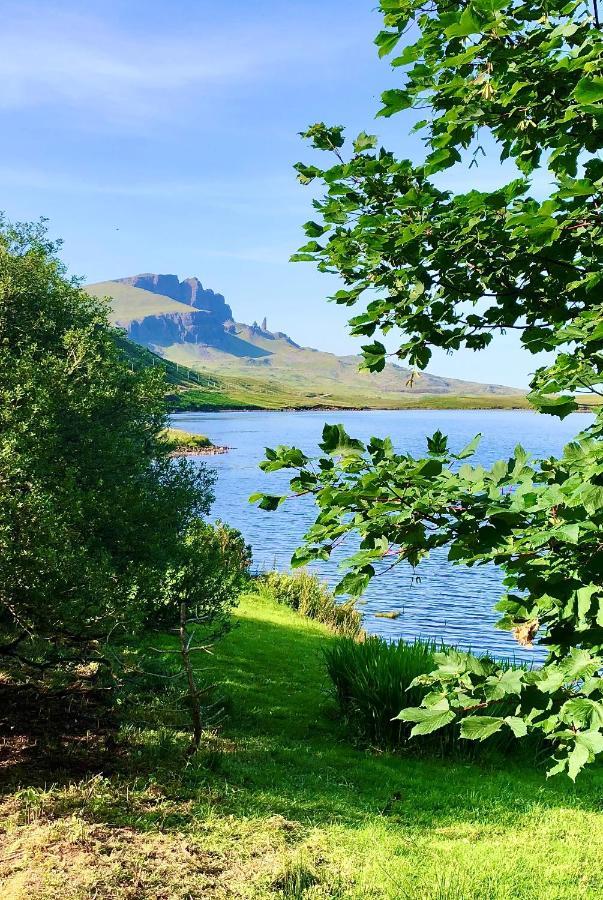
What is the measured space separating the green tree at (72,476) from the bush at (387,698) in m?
4.64

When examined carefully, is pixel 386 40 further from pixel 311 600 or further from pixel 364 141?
pixel 311 600

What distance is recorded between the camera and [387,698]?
13109mm

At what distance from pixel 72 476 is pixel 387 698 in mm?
7406

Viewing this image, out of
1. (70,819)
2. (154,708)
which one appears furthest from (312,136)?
(154,708)

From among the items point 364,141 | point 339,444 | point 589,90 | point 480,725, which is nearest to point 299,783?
point 480,725

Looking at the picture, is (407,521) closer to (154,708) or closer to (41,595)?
(41,595)

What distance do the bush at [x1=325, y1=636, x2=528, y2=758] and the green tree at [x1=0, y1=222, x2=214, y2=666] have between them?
183 inches

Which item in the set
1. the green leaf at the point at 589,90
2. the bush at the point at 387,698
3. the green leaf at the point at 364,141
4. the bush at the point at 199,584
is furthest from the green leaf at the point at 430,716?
the bush at the point at 387,698

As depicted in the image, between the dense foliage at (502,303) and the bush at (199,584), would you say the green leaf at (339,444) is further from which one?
the bush at (199,584)

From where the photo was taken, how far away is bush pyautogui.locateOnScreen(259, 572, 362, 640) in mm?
25786

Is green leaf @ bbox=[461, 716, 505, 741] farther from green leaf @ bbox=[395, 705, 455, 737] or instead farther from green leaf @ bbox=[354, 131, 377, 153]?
green leaf @ bbox=[354, 131, 377, 153]

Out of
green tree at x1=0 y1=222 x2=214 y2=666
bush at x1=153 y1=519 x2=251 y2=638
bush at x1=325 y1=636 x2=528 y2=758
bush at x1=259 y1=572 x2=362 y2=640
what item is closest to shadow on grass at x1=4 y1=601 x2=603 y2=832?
bush at x1=325 y1=636 x2=528 y2=758

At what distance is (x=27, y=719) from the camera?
11.8 meters

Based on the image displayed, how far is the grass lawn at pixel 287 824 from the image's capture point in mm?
7547
